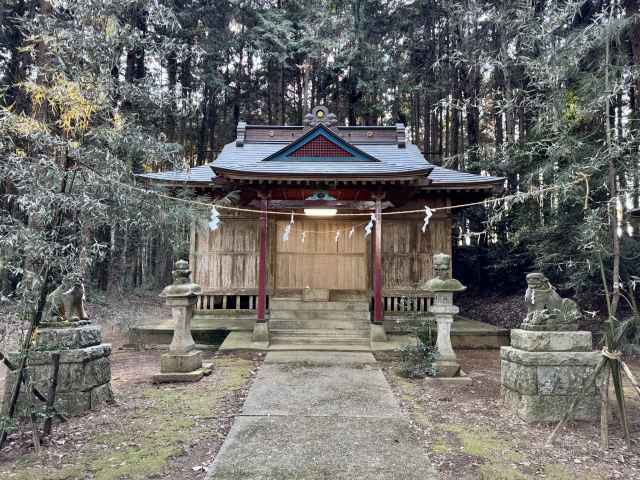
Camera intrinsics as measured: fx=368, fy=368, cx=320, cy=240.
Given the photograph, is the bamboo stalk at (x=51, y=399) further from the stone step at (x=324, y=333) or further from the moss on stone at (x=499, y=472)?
the stone step at (x=324, y=333)

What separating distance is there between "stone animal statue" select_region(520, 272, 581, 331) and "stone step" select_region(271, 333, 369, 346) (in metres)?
3.74

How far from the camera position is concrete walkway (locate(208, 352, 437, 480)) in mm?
2852

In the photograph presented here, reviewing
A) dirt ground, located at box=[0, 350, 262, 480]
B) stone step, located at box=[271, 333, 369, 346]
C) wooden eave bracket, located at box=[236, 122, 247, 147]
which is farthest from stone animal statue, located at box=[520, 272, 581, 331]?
wooden eave bracket, located at box=[236, 122, 247, 147]

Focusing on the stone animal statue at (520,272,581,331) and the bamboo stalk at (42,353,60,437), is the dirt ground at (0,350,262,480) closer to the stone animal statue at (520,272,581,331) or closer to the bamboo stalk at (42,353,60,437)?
the bamboo stalk at (42,353,60,437)

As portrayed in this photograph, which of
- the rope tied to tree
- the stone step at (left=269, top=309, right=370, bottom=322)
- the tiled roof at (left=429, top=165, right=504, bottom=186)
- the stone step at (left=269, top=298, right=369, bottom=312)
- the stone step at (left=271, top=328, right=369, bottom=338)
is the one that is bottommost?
the stone step at (left=271, top=328, right=369, bottom=338)

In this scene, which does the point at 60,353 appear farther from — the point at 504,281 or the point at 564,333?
the point at 504,281

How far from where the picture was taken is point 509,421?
394cm

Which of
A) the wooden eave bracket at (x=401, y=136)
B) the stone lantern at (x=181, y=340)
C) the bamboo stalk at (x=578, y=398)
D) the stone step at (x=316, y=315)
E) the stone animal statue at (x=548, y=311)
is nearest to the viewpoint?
the bamboo stalk at (x=578, y=398)

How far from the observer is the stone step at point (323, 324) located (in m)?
8.05

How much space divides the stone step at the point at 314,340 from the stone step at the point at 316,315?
0.82 metres

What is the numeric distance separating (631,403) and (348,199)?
573cm

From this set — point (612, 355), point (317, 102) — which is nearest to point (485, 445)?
point (612, 355)

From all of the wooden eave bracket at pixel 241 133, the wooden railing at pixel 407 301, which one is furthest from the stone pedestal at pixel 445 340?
the wooden eave bracket at pixel 241 133

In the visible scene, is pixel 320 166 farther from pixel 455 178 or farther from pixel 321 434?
pixel 321 434
